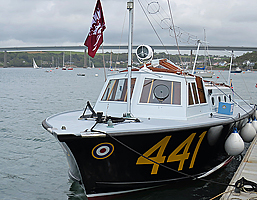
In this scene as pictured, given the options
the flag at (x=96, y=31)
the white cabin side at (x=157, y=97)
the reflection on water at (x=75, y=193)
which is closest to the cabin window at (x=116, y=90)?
the white cabin side at (x=157, y=97)

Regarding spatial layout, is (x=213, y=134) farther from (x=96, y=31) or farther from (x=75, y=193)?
(x=75, y=193)

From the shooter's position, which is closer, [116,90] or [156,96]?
[156,96]

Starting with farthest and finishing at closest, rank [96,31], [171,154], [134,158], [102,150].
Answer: [96,31]
[171,154]
[134,158]
[102,150]

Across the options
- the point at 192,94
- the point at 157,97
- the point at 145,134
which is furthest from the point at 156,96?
the point at 145,134

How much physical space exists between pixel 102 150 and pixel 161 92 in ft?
8.44

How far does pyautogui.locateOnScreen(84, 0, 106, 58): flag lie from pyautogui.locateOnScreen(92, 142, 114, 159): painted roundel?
2.52 metres

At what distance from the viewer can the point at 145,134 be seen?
689 centimetres

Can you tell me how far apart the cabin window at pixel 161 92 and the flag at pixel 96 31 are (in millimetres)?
1761

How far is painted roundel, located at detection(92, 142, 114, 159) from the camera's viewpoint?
6.75 meters

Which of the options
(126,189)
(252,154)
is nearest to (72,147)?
(126,189)

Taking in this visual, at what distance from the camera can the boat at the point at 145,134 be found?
22.5 feet

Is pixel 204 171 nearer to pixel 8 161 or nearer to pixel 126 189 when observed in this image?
pixel 126 189

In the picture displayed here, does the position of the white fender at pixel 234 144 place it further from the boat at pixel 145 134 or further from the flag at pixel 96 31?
the flag at pixel 96 31

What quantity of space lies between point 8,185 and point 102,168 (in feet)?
12.4
